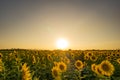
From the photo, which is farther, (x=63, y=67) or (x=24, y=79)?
(x=63, y=67)

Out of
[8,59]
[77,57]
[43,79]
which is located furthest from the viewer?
[77,57]

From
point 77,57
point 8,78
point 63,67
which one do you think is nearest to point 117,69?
point 63,67

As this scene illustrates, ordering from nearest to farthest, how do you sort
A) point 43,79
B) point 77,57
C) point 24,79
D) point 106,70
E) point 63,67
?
point 24,79
point 106,70
point 63,67
point 43,79
point 77,57

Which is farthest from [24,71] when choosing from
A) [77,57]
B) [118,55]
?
[77,57]

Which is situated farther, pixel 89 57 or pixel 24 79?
pixel 89 57

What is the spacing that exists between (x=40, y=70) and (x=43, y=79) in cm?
175

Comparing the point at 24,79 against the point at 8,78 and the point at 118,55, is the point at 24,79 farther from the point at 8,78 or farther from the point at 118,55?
the point at 118,55

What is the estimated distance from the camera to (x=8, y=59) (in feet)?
61.0

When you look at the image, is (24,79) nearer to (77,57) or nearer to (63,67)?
(63,67)

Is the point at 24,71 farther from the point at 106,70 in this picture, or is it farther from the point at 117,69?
the point at 117,69

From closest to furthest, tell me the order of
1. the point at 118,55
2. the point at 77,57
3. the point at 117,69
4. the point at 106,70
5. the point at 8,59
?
the point at 106,70
the point at 117,69
the point at 8,59
the point at 118,55
the point at 77,57

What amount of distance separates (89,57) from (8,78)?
10596 mm

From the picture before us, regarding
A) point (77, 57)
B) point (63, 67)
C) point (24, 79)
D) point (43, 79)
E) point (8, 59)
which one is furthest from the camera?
point (77, 57)

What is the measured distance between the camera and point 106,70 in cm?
902
